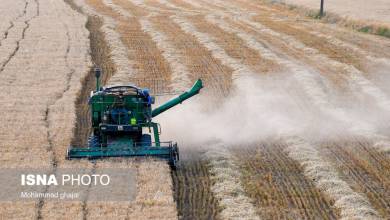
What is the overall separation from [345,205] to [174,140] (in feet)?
23.3

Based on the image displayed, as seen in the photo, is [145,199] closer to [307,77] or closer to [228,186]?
[228,186]

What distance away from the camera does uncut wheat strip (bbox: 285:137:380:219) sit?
17156mm

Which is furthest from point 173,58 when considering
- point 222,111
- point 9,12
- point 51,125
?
point 9,12

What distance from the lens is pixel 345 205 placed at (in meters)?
17.6

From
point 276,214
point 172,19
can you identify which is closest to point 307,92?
point 276,214

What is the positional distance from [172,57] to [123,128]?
17938mm

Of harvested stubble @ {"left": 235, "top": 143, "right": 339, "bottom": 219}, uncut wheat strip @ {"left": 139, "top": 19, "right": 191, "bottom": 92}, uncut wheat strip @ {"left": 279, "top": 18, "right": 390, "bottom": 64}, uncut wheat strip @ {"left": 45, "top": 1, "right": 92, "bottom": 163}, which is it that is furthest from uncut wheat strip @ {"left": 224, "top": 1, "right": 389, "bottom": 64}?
harvested stubble @ {"left": 235, "top": 143, "right": 339, "bottom": 219}

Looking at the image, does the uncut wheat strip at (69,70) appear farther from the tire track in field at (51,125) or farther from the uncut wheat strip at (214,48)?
the uncut wheat strip at (214,48)

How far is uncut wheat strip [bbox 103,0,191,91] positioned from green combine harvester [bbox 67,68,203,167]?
9.99 m

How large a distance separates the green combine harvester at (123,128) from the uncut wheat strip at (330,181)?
3832 millimetres

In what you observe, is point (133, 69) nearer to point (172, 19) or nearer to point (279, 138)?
point (279, 138)

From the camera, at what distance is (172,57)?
1486 inches

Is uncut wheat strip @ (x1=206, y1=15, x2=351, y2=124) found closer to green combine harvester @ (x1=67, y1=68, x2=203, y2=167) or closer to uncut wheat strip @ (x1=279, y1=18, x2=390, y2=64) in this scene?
uncut wheat strip @ (x1=279, y1=18, x2=390, y2=64)

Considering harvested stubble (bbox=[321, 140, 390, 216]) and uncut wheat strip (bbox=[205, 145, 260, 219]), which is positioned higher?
uncut wheat strip (bbox=[205, 145, 260, 219])
